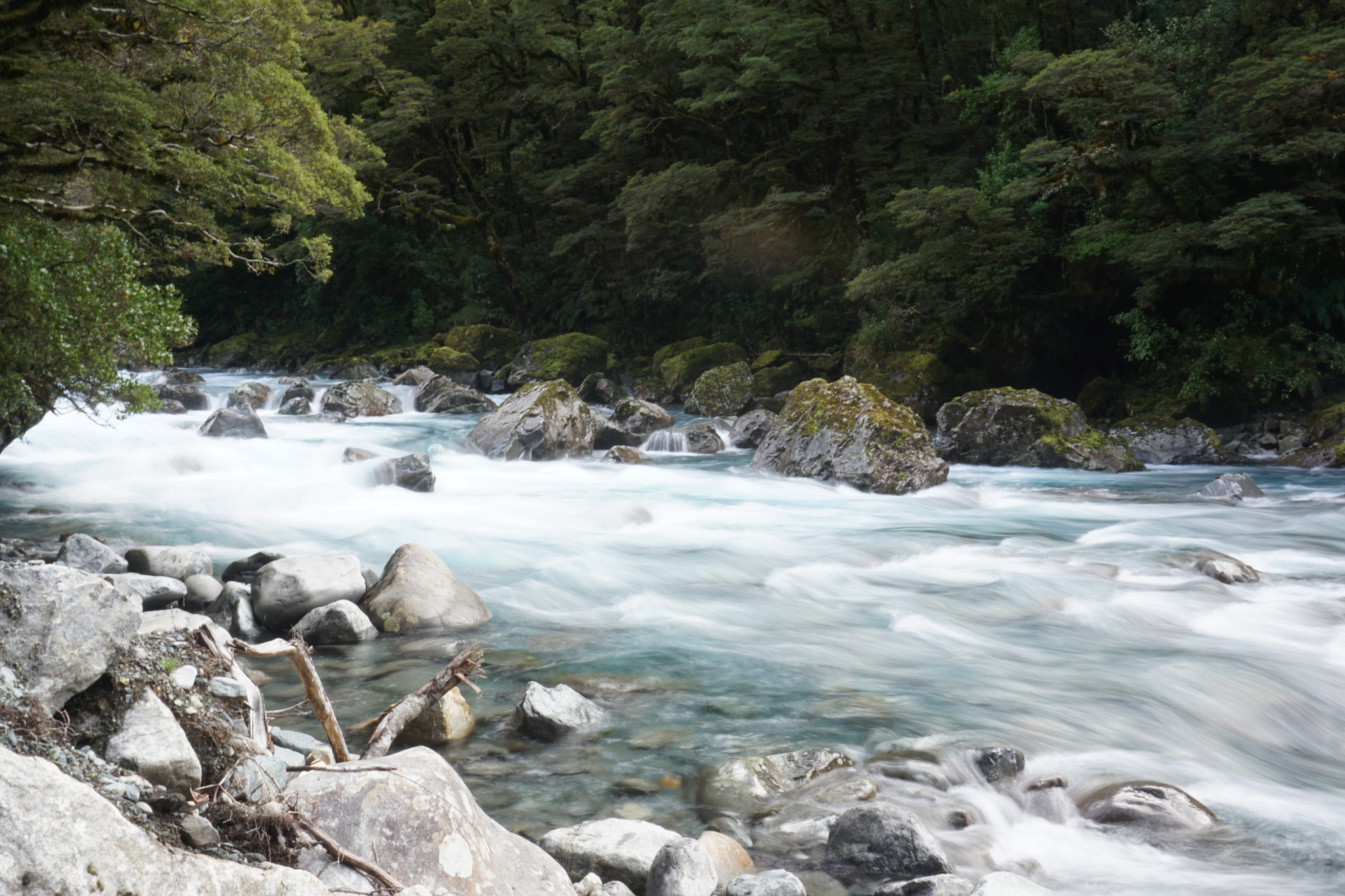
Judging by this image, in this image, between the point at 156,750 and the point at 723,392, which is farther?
the point at 723,392

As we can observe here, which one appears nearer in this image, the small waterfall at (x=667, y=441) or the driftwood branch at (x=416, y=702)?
the driftwood branch at (x=416, y=702)

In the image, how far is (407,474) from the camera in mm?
11062

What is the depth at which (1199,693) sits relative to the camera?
5016mm

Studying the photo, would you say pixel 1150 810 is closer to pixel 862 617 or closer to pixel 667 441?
pixel 862 617

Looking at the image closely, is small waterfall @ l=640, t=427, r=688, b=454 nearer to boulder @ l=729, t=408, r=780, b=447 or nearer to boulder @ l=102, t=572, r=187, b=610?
boulder @ l=729, t=408, r=780, b=447

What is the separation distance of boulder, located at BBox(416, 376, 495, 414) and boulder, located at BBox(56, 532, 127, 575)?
491 inches

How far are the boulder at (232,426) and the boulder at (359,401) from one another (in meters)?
3.57

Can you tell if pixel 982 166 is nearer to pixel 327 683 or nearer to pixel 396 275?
pixel 327 683

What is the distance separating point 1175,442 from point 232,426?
14795mm

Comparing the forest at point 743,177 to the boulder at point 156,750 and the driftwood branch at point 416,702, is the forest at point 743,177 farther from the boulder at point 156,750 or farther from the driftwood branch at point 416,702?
the boulder at point 156,750

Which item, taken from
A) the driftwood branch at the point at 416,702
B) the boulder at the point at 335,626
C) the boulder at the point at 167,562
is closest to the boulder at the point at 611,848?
the driftwood branch at the point at 416,702

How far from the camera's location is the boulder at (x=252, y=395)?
18.7 m

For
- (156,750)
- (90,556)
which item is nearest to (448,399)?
(90,556)

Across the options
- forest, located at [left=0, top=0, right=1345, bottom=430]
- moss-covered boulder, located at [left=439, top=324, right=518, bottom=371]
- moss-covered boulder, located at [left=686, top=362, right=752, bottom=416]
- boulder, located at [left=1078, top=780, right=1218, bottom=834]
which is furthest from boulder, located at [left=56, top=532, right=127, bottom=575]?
moss-covered boulder, located at [left=439, top=324, right=518, bottom=371]
